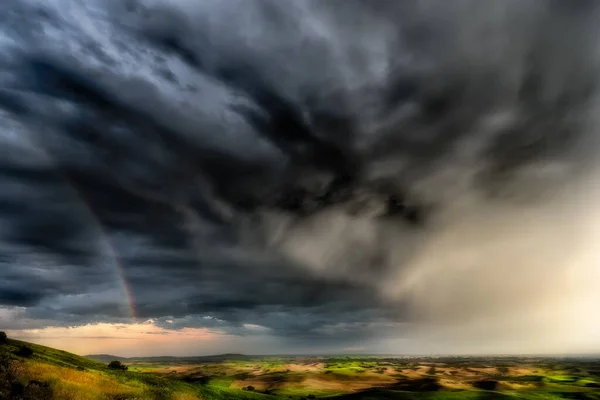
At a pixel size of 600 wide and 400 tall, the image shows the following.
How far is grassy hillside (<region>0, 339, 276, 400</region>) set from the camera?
36406 mm

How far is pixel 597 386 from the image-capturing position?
366 ft

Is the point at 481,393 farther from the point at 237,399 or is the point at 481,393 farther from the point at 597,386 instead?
the point at 237,399

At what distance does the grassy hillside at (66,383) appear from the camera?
36.4 m

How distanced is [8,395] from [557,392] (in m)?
119

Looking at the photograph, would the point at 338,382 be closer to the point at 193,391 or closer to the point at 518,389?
the point at 518,389

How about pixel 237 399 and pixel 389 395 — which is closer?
pixel 237 399

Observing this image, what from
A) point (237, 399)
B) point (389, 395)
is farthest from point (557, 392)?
point (237, 399)

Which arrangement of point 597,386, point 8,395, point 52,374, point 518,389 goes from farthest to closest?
point 597,386 < point 518,389 < point 52,374 < point 8,395

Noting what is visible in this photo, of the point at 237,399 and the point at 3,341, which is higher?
the point at 3,341

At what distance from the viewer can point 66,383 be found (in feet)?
131

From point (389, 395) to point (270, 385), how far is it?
46.4m

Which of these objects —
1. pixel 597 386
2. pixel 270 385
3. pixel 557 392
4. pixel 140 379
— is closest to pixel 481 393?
pixel 557 392

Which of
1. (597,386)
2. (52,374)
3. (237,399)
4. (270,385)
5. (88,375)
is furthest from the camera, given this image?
(270,385)

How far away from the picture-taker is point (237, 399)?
5831 centimetres
